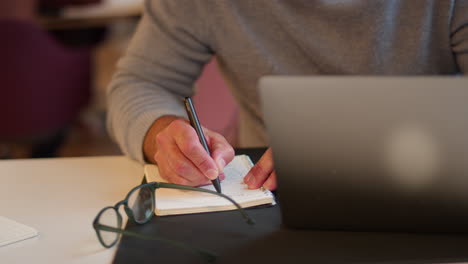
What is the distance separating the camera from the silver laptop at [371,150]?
0.50m

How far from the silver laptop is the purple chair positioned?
1823mm

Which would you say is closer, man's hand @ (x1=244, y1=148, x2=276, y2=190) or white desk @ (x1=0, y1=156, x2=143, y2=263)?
white desk @ (x1=0, y1=156, x2=143, y2=263)

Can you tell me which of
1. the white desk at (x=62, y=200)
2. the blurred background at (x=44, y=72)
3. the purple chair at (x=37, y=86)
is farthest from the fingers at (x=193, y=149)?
the purple chair at (x=37, y=86)

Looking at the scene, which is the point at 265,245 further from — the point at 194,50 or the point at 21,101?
the point at 21,101

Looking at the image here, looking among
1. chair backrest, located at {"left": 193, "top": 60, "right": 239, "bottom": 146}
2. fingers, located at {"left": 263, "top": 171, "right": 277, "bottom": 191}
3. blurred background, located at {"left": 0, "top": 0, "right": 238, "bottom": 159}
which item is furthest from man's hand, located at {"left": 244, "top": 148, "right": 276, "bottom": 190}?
blurred background, located at {"left": 0, "top": 0, "right": 238, "bottom": 159}

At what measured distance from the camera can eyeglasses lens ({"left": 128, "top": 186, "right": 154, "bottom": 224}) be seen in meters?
0.64

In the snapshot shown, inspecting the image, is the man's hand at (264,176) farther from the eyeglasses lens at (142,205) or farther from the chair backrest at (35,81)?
the chair backrest at (35,81)

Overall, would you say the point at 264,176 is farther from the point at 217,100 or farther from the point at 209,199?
the point at 217,100

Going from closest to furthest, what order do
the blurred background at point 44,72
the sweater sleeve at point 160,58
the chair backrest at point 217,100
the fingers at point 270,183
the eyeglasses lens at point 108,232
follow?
1. the eyeglasses lens at point 108,232
2. the fingers at point 270,183
3. the sweater sleeve at point 160,58
4. the chair backrest at point 217,100
5. the blurred background at point 44,72

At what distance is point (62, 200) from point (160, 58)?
0.40 meters

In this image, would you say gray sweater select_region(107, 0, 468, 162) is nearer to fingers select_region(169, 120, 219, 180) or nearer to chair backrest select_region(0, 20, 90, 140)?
fingers select_region(169, 120, 219, 180)

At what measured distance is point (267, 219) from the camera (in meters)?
0.63

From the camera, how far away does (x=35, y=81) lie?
228 cm

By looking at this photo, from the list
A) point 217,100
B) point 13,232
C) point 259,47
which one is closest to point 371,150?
point 13,232
